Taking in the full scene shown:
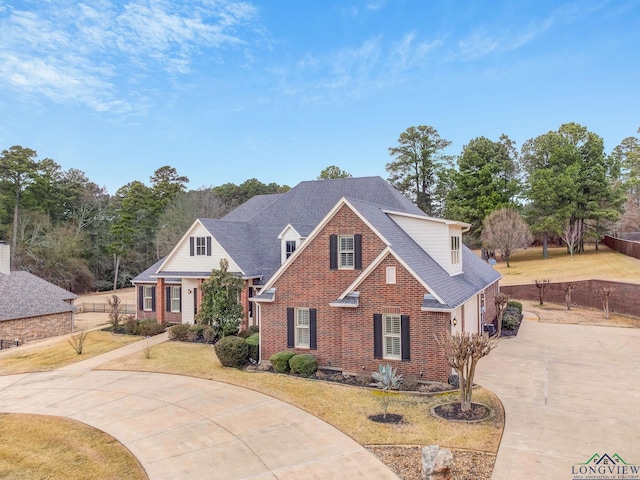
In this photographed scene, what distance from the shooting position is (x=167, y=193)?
212 ft

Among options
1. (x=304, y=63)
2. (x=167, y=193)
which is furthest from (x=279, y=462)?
(x=167, y=193)

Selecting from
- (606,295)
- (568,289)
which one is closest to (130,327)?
(606,295)

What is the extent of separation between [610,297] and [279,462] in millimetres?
26879

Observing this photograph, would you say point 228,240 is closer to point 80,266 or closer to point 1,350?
point 1,350

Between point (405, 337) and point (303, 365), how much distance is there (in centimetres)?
373

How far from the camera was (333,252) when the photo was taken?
14.7 metres

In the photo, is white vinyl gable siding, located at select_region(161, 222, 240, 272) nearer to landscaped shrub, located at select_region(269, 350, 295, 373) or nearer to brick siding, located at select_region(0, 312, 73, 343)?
landscaped shrub, located at select_region(269, 350, 295, 373)

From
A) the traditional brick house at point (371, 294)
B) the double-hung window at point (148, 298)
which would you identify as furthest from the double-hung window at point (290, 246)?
the double-hung window at point (148, 298)

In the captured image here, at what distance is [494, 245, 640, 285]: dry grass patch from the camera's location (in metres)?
33.0

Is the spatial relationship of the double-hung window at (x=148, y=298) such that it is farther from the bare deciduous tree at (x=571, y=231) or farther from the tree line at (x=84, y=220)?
the bare deciduous tree at (x=571, y=231)

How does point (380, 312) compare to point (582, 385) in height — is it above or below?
above

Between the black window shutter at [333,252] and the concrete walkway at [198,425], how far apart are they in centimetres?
524

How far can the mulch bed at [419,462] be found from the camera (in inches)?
288

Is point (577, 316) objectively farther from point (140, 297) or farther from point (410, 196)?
point (410, 196)
